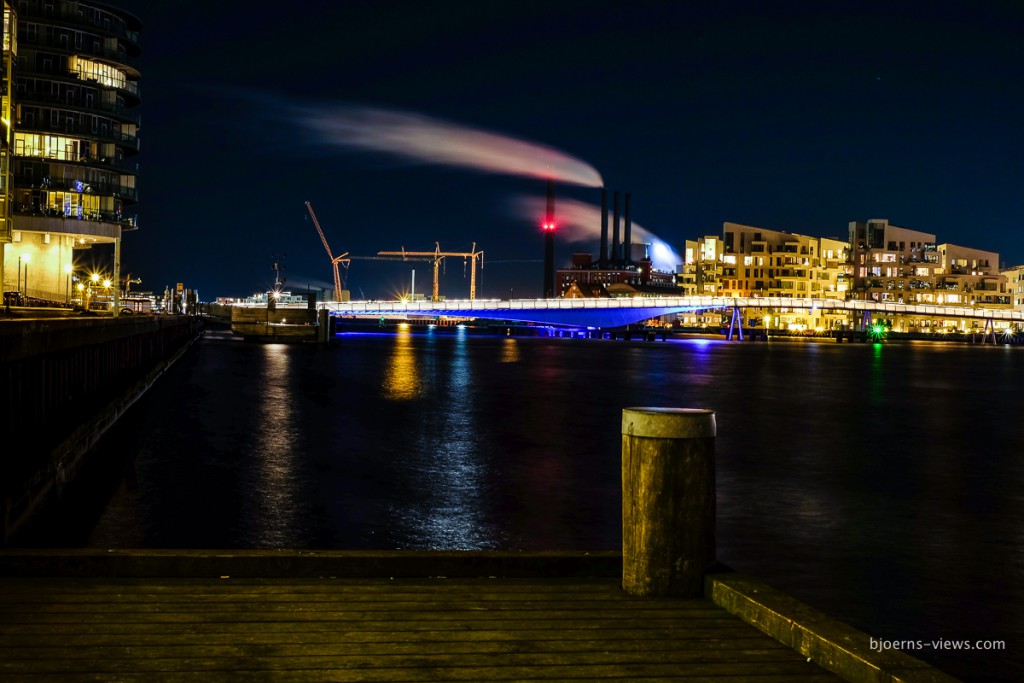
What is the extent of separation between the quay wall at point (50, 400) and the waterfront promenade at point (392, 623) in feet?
11.9

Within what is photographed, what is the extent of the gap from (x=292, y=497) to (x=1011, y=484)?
51.2 ft

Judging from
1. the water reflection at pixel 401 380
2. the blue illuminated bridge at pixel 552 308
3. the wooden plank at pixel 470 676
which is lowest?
the water reflection at pixel 401 380

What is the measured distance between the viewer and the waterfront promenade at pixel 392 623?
5.93 metres

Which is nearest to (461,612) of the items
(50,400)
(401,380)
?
(50,400)

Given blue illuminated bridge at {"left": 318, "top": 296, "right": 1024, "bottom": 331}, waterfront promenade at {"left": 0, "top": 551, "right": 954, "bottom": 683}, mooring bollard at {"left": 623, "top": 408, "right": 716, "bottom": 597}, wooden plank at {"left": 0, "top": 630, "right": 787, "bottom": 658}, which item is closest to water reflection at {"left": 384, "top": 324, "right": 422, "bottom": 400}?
waterfront promenade at {"left": 0, "top": 551, "right": 954, "bottom": 683}

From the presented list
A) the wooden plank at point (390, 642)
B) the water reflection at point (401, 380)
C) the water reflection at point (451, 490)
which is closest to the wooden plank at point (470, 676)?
the wooden plank at point (390, 642)

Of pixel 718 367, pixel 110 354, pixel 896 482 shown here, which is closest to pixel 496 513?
pixel 896 482

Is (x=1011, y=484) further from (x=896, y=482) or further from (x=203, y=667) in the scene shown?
(x=203, y=667)

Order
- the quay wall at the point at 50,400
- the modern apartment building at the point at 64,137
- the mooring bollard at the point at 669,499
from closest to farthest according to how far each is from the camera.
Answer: the mooring bollard at the point at 669,499 → the quay wall at the point at 50,400 → the modern apartment building at the point at 64,137

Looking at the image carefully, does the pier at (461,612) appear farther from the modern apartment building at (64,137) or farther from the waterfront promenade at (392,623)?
the modern apartment building at (64,137)

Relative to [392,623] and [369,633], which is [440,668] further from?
[392,623]

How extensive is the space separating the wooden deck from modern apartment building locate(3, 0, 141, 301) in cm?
8789

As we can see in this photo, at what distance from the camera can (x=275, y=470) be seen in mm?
23000

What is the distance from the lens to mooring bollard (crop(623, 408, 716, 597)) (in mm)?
7465
